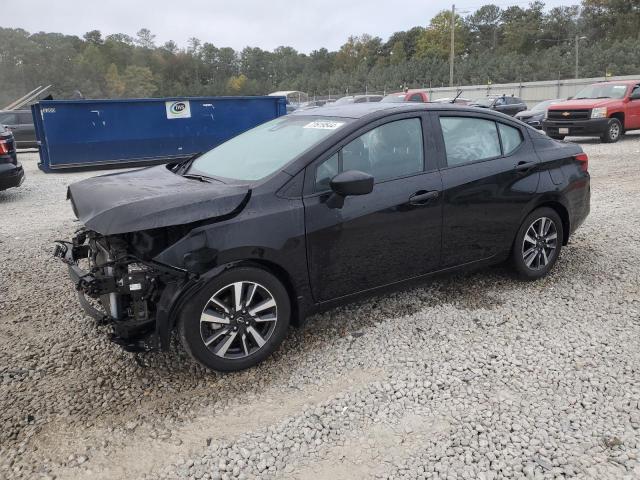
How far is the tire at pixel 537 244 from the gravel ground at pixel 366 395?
156mm

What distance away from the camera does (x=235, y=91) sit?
9838 cm

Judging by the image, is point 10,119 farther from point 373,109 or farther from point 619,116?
point 619,116

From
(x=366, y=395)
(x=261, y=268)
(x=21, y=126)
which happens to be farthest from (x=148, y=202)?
(x=21, y=126)

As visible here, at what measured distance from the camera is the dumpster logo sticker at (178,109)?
14262mm

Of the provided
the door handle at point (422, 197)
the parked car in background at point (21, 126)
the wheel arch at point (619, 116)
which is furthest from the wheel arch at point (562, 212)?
the parked car in background at point (21, 126)

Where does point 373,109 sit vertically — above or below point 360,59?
below

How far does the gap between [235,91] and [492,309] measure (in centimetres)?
9949

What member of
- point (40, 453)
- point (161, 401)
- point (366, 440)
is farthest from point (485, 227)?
point (40, 453)

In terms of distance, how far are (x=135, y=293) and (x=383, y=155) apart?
1975 mm

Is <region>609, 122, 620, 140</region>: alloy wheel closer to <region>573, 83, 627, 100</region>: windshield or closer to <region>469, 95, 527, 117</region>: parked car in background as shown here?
<region>573, 83, 627, 100</region>: windshield

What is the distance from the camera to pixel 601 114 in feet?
49.6

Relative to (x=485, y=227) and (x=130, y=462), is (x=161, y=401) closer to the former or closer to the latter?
(x=130, y=462)

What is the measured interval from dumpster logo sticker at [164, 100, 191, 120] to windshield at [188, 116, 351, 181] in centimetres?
1040

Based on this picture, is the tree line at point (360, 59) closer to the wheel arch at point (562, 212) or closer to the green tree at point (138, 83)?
the green tree at point (138, 83)
